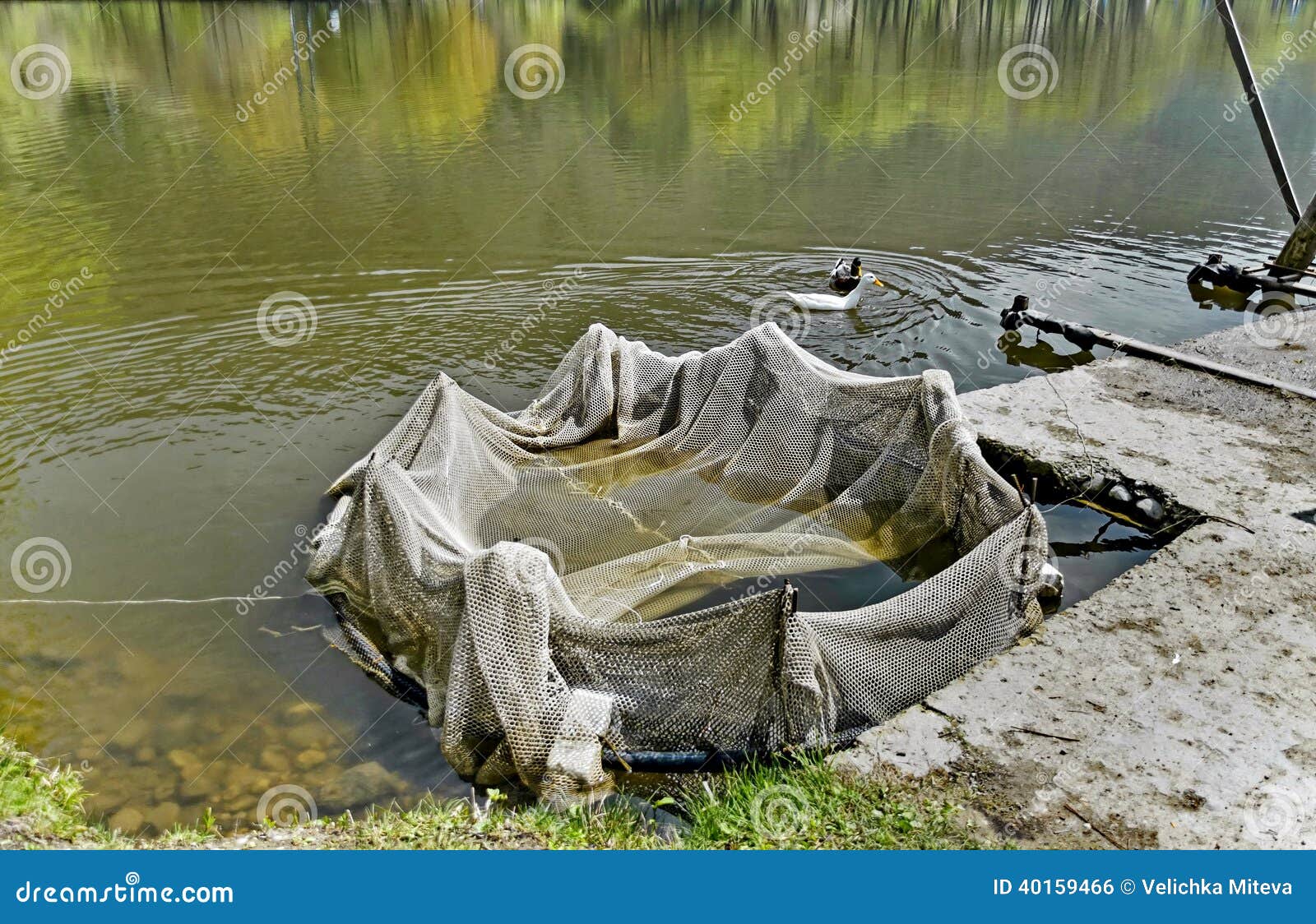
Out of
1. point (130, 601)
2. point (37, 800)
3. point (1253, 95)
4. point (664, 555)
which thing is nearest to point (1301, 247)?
point (1253, 95)

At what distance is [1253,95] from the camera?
11.1 meters

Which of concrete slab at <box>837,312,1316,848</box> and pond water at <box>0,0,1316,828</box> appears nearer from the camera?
concrete slab at <box>837,312,1316,848</box>

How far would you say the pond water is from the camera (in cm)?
544

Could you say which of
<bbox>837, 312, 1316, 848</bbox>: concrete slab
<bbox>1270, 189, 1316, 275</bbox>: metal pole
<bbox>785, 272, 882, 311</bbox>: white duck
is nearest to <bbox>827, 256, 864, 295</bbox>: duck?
<bbox>785, 272, 882, 311</bbox>: white duck

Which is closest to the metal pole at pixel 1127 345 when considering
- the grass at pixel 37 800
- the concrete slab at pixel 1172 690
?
the concrete slab at pixel 1172 690

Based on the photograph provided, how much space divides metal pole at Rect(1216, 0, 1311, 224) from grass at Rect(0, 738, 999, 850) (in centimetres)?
1028

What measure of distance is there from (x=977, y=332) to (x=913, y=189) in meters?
6.20

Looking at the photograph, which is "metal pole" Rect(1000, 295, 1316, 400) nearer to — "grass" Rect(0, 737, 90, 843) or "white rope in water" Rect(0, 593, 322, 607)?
"white rope in water" Rect(0, 593, 322, 607)

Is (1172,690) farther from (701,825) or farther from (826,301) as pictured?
(826,301)

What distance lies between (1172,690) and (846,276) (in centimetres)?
693

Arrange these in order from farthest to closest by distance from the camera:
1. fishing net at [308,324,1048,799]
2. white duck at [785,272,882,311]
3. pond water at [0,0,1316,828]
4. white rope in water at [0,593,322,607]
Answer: white duck at [785,272,882,311], white rope in water at [0,593,322,607], pond water at [0,0,1316,828], fishing net at [308,324,1048,799]

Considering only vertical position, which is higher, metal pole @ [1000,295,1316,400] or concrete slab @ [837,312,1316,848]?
metal pole @ [1000,295,1316,400]

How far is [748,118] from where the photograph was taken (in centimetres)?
2055

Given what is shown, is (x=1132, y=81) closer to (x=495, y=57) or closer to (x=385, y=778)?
(x=495, y=57)
